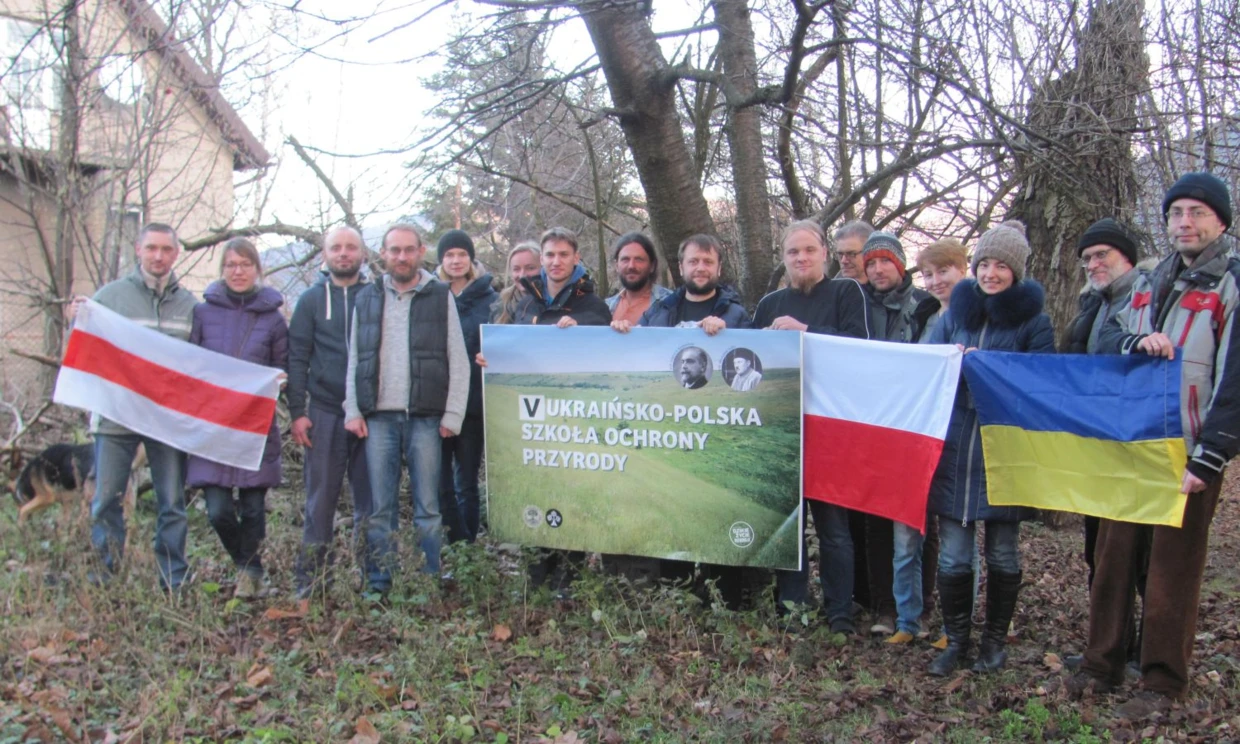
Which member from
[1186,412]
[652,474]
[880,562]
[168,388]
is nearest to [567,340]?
[652,474]

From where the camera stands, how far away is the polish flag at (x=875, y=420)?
5.02 metres

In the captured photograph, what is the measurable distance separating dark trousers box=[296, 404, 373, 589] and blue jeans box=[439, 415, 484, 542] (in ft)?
2.08

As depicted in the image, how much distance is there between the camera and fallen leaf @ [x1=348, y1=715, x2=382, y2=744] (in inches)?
156

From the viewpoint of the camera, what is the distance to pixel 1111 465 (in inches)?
181

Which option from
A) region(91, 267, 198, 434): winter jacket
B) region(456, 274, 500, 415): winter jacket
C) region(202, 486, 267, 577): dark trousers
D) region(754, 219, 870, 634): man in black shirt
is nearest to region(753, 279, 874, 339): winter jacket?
region(754, 219, 870, 634): man in black shirt

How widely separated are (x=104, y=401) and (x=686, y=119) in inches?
280

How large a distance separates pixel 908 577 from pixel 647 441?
1660 millimetres

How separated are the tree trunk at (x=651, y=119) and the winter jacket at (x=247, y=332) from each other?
2.96 metres

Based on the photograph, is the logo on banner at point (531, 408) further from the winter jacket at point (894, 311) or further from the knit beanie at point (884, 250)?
the knit beanie at point (884, 250)

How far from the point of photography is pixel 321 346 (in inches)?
235

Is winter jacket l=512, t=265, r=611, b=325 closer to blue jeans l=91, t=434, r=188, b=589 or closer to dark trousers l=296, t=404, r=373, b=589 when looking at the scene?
dark trousers l=296, t=404, r=373, b=589

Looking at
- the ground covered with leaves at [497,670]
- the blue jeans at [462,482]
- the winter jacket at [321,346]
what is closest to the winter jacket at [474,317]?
the blue jeans at [462,482]

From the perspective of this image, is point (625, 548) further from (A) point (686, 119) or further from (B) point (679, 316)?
(A) point (686, 119)

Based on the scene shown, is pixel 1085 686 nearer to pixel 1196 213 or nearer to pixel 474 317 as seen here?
pixel 1196 213
